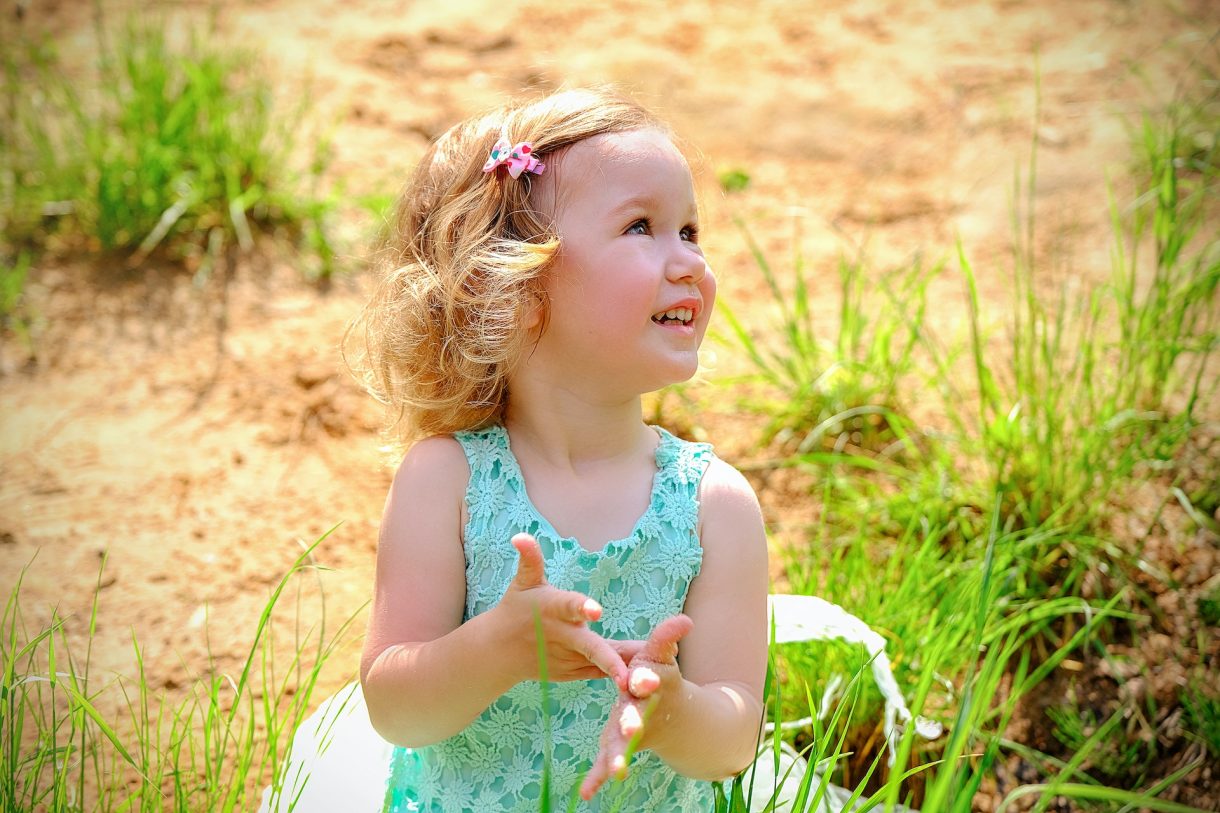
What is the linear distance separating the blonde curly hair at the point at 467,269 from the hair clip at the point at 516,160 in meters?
0.02

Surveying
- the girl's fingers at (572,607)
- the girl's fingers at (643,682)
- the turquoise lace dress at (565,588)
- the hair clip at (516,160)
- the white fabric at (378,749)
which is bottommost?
the white fabric at (378,749)

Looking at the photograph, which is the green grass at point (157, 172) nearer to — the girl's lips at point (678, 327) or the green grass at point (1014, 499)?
the green grass at point (1014, 499)

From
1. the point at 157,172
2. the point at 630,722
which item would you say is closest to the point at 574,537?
the point at 630,722

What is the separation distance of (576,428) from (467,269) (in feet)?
0.90

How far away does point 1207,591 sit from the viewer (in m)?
2.29

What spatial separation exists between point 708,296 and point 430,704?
67cm

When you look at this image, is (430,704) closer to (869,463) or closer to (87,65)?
(869,463)

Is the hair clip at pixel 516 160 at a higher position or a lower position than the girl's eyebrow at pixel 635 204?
higher

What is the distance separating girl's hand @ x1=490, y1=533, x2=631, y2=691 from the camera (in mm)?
1199

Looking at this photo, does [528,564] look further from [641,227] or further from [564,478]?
[641,227]

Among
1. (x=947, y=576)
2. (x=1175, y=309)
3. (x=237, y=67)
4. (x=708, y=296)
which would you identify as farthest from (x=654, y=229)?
(x=237, y=67)

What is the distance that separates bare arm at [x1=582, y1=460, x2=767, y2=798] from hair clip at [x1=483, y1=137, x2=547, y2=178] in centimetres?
50

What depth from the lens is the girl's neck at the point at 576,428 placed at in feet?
5.23

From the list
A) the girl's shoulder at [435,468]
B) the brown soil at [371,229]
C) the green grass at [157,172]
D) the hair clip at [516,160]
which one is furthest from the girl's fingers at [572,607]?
the green grass at [157,172]
